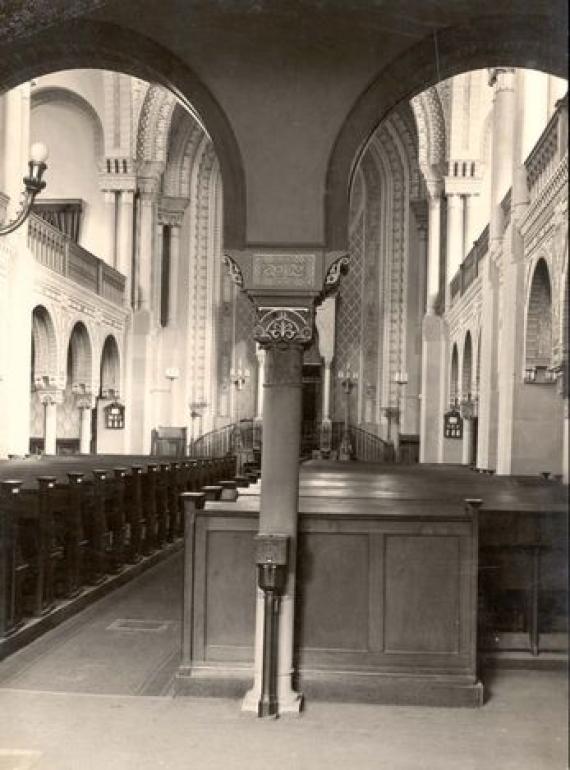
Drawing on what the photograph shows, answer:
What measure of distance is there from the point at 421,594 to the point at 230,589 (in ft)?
3.71

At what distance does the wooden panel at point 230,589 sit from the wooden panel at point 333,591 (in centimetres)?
31

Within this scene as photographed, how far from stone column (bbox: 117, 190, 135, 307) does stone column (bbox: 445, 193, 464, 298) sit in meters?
7.72

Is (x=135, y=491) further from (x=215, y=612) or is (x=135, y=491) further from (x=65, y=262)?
(x=65, y=262)

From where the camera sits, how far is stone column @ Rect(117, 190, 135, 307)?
2291 cm

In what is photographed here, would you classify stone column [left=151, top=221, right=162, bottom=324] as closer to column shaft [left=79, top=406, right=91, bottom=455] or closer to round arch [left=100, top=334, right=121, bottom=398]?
round arch [left=100, top=334, right=121, bottom=398]

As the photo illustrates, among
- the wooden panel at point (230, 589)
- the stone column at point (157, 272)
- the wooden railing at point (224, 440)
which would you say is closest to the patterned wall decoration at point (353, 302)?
the wooden railing at point (224, 440)

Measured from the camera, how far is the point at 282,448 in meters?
5.24

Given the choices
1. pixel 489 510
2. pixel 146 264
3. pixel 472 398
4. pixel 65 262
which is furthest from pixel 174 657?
pixel 146 264

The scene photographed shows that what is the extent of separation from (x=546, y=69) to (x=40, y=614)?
17.1ft

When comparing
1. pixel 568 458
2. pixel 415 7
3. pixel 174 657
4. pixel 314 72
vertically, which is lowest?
pixel 174 657

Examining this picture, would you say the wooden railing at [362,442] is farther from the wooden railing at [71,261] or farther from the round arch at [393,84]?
the round arch at [393,84]

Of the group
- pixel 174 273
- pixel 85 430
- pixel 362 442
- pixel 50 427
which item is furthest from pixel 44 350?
pixel 362 442

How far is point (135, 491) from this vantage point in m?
10.4

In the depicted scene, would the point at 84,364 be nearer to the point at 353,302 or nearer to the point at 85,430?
the point at 85,430
